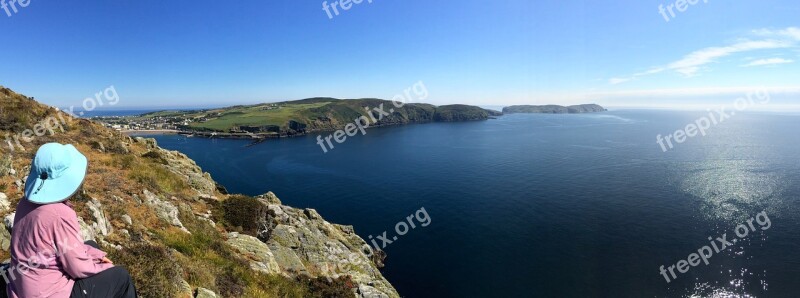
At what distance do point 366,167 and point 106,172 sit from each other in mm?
101833

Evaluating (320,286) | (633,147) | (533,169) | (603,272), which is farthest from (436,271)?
(633,147)

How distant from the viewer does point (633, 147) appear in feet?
493

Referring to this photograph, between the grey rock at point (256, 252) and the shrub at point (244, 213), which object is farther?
the shrub at point (244, 213)

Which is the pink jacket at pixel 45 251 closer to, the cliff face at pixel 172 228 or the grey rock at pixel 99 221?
the cliff face at pixel 172 228

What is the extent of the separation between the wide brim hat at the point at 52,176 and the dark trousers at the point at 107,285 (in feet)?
5.19

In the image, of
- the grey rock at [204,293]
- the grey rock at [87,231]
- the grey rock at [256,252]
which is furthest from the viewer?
the grey rock at [256,252]

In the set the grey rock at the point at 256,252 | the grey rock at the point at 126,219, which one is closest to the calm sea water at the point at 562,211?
the grey rock at the point at 256,252

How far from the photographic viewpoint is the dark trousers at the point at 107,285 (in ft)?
19.8

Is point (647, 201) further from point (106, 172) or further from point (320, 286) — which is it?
point (106, 172)

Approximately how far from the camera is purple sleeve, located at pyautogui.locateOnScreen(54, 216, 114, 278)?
18.1ft

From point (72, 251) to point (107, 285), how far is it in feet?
3.38

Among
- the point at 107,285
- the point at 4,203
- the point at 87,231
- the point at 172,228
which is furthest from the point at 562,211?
the point at 107,285

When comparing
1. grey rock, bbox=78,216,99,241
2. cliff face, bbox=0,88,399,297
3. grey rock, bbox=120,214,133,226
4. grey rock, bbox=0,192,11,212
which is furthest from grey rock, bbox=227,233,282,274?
grey rock, bbox=0,192,11,212

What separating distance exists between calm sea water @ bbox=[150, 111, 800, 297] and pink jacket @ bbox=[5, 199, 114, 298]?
44470mm
